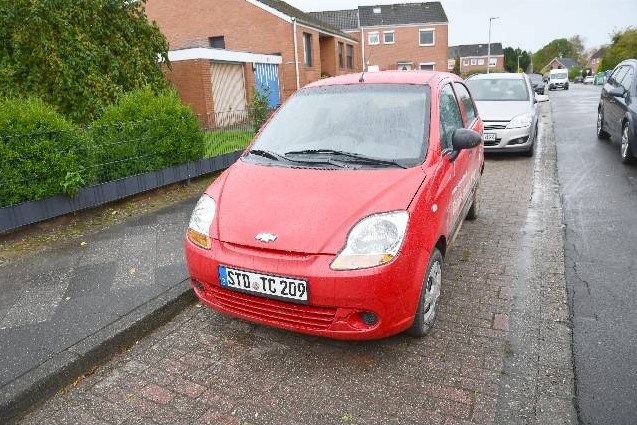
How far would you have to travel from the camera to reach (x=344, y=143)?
3516mm

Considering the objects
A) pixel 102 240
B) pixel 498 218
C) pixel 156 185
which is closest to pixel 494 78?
pixel 498 218

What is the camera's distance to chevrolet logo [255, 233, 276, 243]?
2.73 metres

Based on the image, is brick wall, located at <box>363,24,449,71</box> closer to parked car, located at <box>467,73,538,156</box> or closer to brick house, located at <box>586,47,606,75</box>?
parked car, located at <box>467,73,538,156</box>

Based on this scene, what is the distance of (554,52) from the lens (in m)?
123

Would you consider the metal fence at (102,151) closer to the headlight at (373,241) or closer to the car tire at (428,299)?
the headlight at (373,241)

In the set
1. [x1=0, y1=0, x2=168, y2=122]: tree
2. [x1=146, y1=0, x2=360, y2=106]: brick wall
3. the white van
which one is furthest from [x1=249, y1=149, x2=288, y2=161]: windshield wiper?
the white van

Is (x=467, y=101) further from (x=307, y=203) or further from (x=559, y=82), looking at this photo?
(x=559, y=82)

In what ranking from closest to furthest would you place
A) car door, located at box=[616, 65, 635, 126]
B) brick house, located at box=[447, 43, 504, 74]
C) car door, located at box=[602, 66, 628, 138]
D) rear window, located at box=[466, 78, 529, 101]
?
car door, located at box=[616, 65, 635, 126]
car door, located at box=[602, 66, 628, 138]
rear window, located at box=[466, 78, 529, 101]
brick house, located at box=[447, 43, 504, 74]

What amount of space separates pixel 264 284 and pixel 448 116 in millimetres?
→ 2322

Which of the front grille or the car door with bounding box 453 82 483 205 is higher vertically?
the car door with bounding box 453 82 483 205

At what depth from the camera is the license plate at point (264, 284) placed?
2648 millimetres

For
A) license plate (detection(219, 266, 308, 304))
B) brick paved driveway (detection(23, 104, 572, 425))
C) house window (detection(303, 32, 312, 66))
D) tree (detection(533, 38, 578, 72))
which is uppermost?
tree (detection(533, 38, 578, 72))

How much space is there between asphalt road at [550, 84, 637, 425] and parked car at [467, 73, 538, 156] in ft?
3.95

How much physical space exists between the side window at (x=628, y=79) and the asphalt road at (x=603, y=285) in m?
1.56
